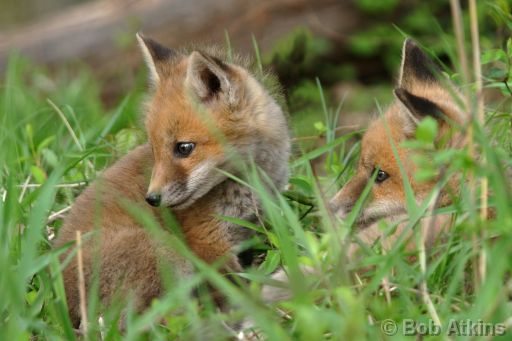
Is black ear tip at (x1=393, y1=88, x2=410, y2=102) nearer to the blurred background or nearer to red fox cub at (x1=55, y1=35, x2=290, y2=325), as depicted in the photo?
red fox cub at (x1=55, y1=35, x2=290, y2=325)

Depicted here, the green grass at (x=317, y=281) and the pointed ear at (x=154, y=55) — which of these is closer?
the green grass at (x=317, y=281)

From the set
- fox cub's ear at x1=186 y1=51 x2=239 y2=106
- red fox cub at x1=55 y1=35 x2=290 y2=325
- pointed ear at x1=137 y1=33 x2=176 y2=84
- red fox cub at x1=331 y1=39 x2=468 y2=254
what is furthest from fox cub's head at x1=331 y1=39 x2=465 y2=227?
pointed ear at x1=137 y1=33 x2=176 y2=84

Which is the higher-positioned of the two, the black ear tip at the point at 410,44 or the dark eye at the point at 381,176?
the black ear tip at the point at 410,44

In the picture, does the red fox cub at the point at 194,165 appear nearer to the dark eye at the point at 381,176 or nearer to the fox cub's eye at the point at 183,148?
the fox cub's eye at the point at 183,148

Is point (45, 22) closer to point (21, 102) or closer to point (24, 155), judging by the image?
point (21, 102)

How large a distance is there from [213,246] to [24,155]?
1783mm

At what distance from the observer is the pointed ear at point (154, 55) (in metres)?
5.13

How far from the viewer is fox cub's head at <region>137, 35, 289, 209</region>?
4.62 meters

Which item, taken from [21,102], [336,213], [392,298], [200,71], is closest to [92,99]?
[21,102]

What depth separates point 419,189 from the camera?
4297 mm

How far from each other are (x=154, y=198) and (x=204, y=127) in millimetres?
520

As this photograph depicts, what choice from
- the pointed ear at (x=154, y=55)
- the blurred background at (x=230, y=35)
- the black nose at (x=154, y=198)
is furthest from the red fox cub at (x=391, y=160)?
the blurred background at (x=230, y=35)

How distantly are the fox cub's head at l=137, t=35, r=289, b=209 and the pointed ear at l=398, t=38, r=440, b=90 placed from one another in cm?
79

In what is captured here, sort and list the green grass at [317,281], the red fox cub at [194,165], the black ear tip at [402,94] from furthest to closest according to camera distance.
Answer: the red fox cub at [194,165] < the black ear tip at [402,94] < the green grass at [317,281]
